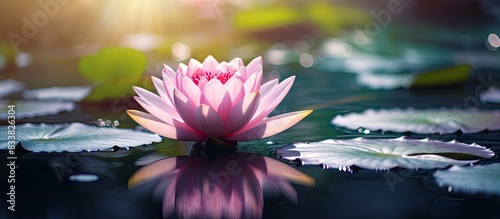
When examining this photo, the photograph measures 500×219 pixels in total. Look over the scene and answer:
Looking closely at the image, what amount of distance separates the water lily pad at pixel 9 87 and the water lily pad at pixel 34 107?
0.70ft

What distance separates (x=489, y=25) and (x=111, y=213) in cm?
432

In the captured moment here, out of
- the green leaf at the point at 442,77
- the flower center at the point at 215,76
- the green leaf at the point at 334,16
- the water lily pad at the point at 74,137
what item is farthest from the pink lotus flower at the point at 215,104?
the green leaf at the point at 334,16

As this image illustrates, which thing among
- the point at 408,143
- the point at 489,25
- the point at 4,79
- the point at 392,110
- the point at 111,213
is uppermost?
the point at 489,25

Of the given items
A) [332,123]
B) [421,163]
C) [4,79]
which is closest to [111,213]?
[421,163]

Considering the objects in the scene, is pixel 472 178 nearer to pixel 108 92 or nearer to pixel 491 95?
pixel 491 95

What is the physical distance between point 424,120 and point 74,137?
0.92 metres

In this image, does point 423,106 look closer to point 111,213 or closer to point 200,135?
point 200,135

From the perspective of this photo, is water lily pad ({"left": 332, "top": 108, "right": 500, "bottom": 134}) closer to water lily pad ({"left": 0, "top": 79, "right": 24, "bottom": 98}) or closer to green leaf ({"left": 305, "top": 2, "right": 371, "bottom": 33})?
water lily pad ({"left": 0, "top": 79, "right": 24, "bottom": 98})

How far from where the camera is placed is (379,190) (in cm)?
115

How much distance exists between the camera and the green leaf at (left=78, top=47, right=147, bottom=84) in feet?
7.79

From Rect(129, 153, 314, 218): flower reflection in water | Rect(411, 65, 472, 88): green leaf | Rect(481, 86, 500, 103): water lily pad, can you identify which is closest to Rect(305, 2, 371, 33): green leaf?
Rect(411, 65, 472, 88): green leaf

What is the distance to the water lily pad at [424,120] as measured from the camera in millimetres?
1641

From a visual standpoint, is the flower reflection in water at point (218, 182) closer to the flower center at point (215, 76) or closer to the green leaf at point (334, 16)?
the flower center at point (215, 76)

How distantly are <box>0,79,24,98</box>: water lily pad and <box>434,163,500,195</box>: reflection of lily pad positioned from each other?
1.73 meters
